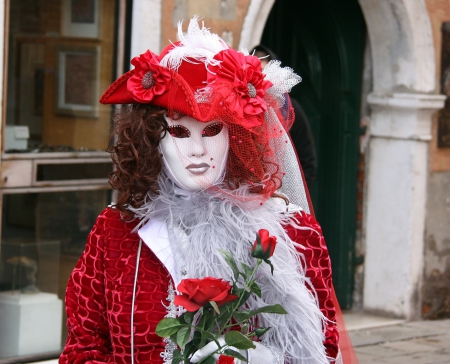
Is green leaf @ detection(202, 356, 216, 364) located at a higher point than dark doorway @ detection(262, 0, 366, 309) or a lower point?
lower

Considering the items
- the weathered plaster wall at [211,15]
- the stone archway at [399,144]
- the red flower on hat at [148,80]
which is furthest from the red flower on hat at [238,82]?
the stone archway at [399,144]

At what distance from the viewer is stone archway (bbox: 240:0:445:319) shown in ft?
20.4

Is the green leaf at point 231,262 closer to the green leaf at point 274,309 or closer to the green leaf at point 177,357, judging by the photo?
the green leaf at point 274,309

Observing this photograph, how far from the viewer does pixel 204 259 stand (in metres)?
2.04

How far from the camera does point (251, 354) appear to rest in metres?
1.90

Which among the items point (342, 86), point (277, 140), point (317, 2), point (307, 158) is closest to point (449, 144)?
point (342, 86)

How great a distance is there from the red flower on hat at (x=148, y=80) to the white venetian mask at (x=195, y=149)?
0.07 meters

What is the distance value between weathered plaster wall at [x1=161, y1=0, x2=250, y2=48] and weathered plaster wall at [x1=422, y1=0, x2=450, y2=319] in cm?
180

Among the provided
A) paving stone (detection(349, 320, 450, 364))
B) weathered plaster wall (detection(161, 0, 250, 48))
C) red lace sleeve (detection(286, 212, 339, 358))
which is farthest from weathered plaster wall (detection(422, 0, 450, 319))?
red lace sleeve (detection(286, 212, 339, 358))

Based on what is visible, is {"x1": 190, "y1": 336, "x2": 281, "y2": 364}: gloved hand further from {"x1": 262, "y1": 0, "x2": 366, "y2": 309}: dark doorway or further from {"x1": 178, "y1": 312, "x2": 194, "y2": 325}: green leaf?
{"x1": 262, "y1": 0, "x2": 366, "y2": 309}: dark doorway

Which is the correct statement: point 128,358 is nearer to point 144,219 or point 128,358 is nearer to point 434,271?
point 144,219

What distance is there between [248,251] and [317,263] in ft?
0.56

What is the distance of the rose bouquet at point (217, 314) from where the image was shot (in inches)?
69.9

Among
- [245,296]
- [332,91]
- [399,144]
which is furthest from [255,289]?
[332,91]
